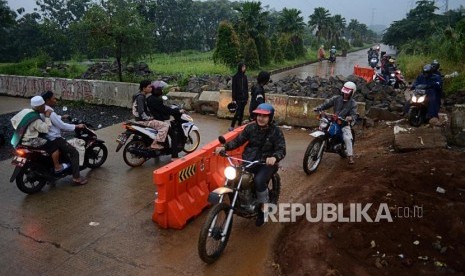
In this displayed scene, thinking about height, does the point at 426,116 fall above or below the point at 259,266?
above

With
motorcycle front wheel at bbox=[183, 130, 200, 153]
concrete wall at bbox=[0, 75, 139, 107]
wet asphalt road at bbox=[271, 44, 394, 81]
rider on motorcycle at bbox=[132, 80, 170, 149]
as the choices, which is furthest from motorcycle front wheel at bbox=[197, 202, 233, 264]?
wet asphalt road at bbox=[271, 44, 394, 81]

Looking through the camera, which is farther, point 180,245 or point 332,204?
point 332,204

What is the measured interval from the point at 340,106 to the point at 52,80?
12.5 meters

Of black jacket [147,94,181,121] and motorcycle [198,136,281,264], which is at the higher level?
black jacket [147,94,181,121]

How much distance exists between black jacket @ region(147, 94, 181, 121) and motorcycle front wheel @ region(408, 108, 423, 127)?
6156 millimetres

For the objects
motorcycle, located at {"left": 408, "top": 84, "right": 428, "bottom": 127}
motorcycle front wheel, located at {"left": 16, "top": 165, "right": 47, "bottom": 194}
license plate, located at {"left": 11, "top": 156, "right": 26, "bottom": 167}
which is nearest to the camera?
license plate, located at {"left": 11, "top": 156, "right": 26, "bottom": 167}

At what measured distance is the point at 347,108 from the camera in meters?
7.57

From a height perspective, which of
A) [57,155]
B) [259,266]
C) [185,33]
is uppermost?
[185,33]

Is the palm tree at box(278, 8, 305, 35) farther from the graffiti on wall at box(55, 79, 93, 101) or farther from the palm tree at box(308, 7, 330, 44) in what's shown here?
the graffiti on wall at box(55, 79, 93, 101)

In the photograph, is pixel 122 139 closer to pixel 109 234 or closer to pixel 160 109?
pixel 160 109

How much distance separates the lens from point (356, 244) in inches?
183

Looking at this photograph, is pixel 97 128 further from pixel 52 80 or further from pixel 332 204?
pixel 332 204

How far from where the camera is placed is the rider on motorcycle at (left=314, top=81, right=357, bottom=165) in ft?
24.6

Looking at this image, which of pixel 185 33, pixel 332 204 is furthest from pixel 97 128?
pixel 185 33
